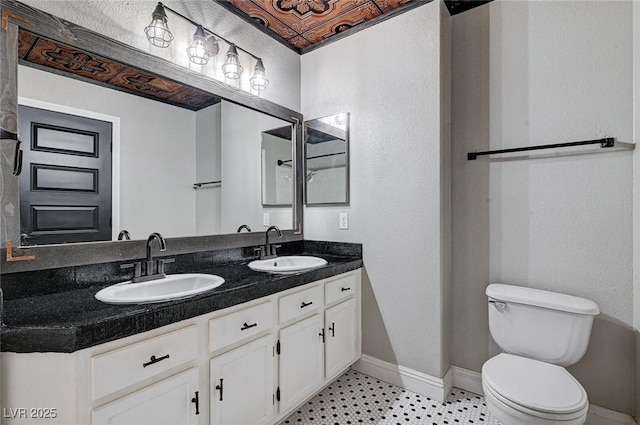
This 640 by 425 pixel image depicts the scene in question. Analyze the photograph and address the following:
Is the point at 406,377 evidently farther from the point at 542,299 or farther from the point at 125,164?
the point at 125,164

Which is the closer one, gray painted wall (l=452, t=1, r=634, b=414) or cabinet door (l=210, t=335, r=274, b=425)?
cabinet door (l=210, t=335, r=274, b=425)

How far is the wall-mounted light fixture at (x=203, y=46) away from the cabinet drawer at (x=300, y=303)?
4.70 feet

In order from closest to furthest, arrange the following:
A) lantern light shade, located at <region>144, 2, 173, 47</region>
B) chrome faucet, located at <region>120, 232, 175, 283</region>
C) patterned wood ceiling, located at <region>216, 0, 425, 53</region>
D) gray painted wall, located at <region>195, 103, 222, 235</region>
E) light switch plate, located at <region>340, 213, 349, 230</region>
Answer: chrome faucet, located at <region>120, 232, 175, 283</region>, lantern light shade, located at <region>144, 2, 173, 47</region>, gray painted wall, located at <region>195, 103, 222, 235</region>, patterned wood ceiling, located at <region>216, 0, 425, 53</region>, light switch plate, located at <region>340, 213, 349, 230</region>

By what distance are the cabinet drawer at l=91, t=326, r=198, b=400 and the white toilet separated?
133 centimetres

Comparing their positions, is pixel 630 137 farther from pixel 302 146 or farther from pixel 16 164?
pixel 16 164

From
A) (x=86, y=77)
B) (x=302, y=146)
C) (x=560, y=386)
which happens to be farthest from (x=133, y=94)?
(x=560, y=386)

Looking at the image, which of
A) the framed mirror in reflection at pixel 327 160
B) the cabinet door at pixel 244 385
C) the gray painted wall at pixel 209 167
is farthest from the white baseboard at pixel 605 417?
the gray painted wall at pixel 209 167

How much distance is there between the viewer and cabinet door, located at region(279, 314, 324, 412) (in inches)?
66.4

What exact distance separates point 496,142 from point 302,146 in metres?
1.41

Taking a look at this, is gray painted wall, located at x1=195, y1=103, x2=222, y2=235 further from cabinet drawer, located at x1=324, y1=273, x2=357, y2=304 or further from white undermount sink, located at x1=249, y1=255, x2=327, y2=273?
cabinet drawer, located at x1=324, y1=273, x2=357, y2=304

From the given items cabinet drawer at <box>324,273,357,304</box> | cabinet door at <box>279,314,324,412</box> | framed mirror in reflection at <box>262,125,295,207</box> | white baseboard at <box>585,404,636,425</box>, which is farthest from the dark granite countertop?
white baseboard at <box>585,404,636,425</box>

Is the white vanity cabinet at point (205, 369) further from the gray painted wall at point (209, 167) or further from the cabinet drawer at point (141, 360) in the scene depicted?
the gray painted wall at point (209, 167)

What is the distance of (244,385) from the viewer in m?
1.47

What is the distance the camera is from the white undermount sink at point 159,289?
1.21 m
